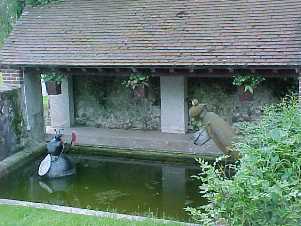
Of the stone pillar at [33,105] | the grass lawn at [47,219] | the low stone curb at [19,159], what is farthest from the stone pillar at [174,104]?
the grass lawn at [47,219]

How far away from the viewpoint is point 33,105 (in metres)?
11.2

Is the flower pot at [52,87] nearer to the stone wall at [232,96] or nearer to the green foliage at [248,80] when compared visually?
the stone wall at [232,96]

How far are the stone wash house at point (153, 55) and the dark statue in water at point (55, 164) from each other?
176cm

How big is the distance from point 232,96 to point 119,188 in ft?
14.3

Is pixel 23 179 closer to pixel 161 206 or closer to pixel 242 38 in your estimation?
pixel 161 206

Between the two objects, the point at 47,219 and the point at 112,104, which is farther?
the point at 112,104

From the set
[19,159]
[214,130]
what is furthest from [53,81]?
[214,130]

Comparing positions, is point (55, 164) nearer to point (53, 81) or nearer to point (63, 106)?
point (53, 81)

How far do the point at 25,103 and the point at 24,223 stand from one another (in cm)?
509

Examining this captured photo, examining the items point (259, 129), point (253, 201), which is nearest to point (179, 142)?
point (259, 129)

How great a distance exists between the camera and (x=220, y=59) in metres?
8.96

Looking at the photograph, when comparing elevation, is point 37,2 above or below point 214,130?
above

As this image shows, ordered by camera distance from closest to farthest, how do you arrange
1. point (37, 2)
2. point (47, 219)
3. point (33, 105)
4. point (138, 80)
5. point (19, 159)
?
point (47, 219)
point (138, 80)
point (19, 159)
point (33, 105)
point (37, 2)

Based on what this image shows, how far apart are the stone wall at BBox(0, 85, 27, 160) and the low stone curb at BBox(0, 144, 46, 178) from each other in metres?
0.15
